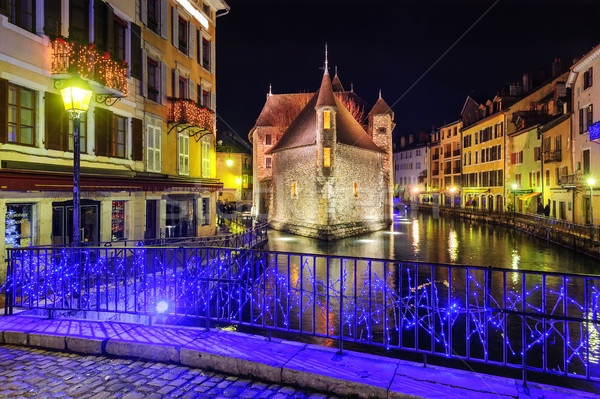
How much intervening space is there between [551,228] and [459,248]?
7334 mm

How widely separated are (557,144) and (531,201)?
8.70 m

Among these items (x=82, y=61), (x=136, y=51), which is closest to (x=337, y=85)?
(x=136, y=51)

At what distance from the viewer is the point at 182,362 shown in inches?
193

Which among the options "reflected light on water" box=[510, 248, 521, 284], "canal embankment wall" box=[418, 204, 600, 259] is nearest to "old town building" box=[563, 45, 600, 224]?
"canal embankment wall" box=[418, 204, 600, 259]

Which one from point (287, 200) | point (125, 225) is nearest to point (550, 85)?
point (287, 200)

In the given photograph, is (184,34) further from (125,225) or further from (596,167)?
(596,167)

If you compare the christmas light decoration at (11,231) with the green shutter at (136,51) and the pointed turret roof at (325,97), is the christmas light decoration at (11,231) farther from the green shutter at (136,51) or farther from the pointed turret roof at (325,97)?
the pointed turret roof at (325,97)

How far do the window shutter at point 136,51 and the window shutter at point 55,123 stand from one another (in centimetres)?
414

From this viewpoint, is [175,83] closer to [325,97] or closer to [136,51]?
[136,51]

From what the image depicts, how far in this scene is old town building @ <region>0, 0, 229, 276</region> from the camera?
1067cm

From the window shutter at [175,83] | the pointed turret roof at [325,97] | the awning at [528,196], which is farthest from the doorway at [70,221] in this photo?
the awning at [528,196]

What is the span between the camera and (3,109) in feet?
33.0

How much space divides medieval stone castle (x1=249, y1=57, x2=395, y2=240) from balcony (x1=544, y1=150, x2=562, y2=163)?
1293 centimetres

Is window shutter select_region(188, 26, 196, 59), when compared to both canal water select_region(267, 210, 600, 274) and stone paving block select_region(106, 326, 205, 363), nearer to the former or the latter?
canal water select_region(267, 210, 600, 274)
